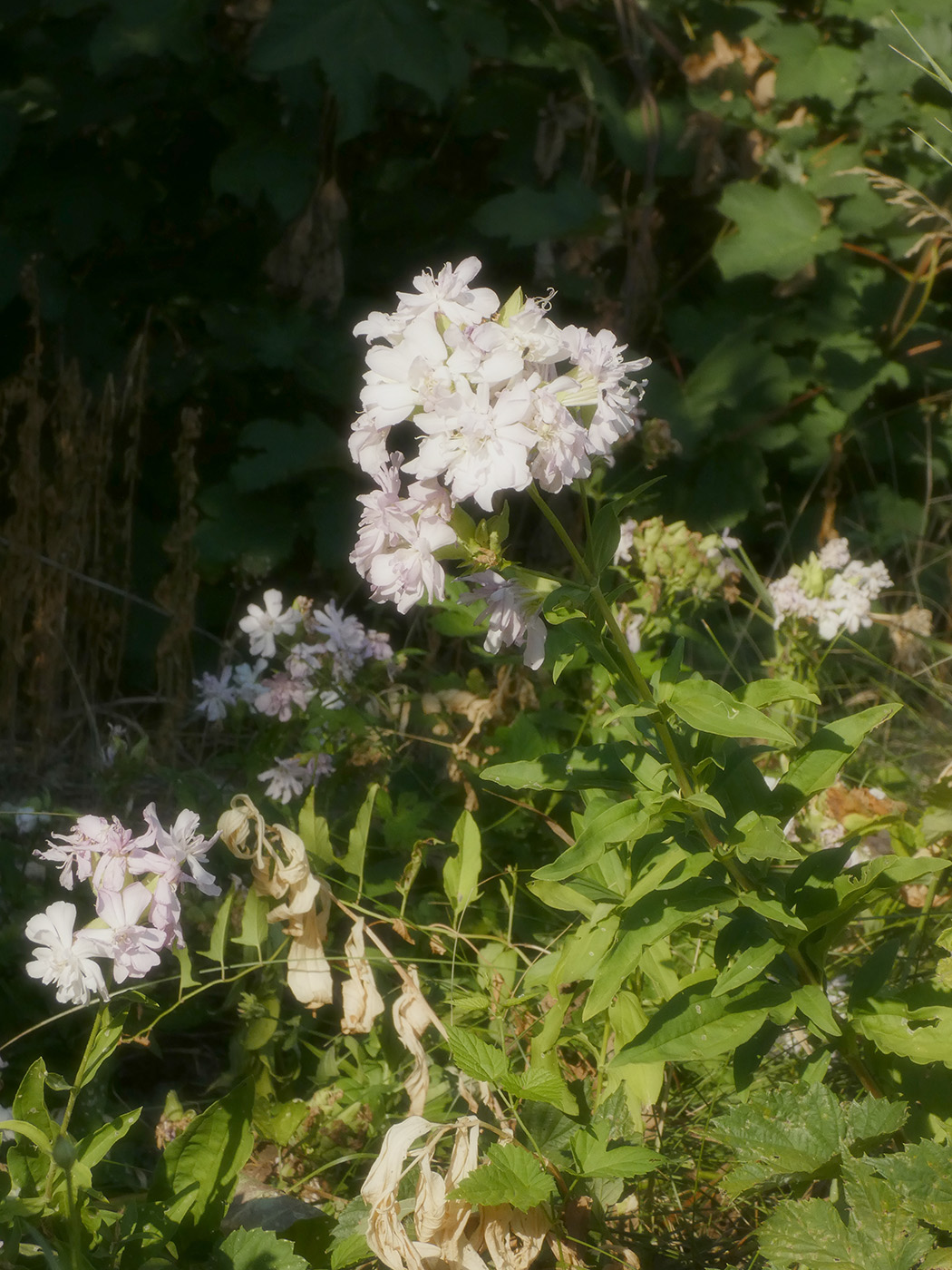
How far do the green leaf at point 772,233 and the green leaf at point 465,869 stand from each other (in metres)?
2.02

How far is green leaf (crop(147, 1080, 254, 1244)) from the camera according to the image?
1.41 metres

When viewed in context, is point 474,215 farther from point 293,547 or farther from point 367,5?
point 293,547

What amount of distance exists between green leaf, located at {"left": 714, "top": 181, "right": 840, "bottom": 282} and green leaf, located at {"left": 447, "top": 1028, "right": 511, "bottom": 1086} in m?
2.31

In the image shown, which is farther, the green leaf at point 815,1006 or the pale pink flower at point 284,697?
the pale pink flower at point 284,697

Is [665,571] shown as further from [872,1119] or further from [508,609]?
[872,1119]

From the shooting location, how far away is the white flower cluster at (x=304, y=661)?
79.8 inches

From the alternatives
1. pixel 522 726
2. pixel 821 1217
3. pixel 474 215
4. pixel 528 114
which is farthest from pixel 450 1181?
pixel 528 114

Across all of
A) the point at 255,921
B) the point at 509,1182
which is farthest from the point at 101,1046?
the point at 509,1182

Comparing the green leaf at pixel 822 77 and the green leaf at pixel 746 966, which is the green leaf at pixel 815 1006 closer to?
the green leaf at pixel 746 966

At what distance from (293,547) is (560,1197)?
2.09m

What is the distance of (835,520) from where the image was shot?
3.48 m

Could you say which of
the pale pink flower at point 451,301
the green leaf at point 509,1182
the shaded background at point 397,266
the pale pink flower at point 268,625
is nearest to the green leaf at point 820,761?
the green leaf at point 509,1182

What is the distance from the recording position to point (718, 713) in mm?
1265

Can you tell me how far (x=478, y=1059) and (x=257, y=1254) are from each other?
0.99 feet
